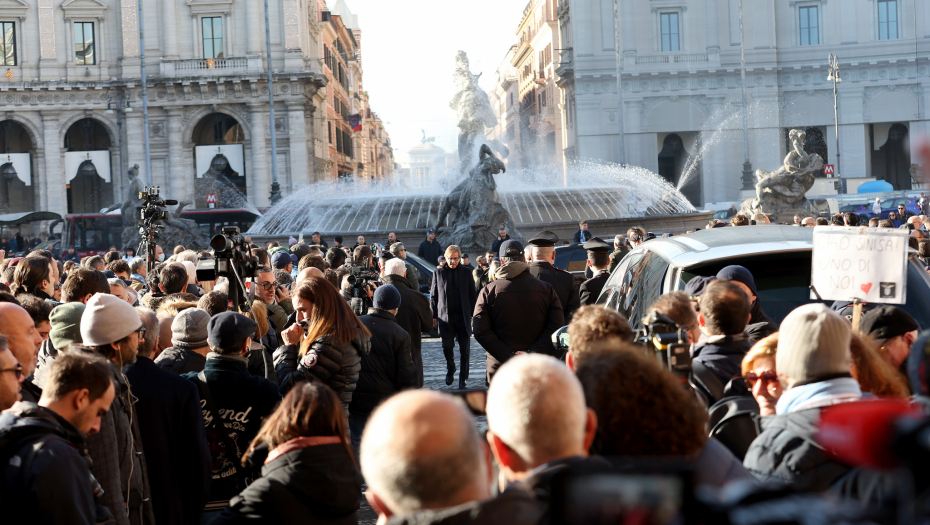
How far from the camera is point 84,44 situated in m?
47.2

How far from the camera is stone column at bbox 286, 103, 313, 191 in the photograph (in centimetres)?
4553

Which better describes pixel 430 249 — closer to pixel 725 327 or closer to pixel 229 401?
pixel 229 401

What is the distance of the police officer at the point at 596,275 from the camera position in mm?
8914

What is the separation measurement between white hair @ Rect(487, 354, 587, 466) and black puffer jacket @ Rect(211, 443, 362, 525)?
1.35 meters

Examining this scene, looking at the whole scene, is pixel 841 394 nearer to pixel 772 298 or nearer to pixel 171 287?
pixel 772 298

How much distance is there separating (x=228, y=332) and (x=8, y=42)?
4966cm

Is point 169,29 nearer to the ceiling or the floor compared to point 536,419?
nearer to the ceiling

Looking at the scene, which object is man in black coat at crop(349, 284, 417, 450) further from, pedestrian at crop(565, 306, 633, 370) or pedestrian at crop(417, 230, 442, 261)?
pedestrian at crop(417, 230, 442, 261)

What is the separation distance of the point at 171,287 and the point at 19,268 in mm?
1127

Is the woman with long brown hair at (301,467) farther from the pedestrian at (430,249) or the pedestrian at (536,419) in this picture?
the pedestrian at (430,249)

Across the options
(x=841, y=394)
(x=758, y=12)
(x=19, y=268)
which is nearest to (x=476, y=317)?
(x=19, y=268)

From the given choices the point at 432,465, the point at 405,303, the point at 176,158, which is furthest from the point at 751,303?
the point at 176,158

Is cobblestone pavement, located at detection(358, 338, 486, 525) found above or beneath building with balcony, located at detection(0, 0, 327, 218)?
beneath

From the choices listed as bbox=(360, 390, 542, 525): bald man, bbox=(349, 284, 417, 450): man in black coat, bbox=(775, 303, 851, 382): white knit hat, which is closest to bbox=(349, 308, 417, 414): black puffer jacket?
bbox=(349, 284, 417, 450): man in black coat
